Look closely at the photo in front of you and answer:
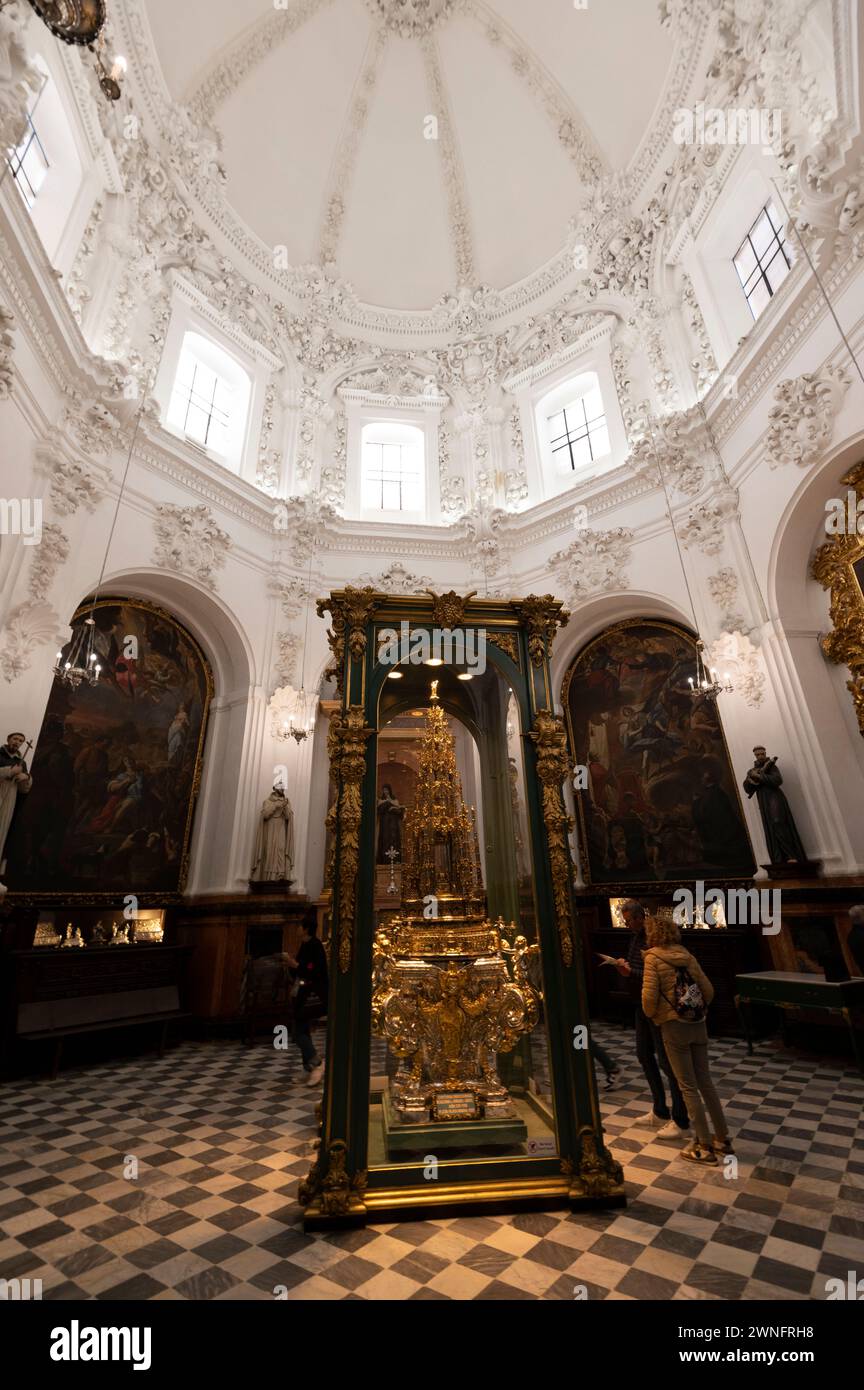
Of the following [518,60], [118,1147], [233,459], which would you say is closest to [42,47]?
[233,459]

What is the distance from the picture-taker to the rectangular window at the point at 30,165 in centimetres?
754

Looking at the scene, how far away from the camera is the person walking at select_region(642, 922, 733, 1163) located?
3.92m

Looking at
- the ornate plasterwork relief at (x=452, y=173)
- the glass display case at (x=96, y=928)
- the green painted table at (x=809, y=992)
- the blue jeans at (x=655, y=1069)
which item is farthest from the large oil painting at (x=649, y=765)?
the ornate plasterwork relief at (x=452, y=173)

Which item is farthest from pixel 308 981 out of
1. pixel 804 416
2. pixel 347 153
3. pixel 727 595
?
Result: pixel 347 153

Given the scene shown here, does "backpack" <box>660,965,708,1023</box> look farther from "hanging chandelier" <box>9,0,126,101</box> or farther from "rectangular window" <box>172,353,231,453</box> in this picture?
"rectangular window" <box>172,353,231,453</box>

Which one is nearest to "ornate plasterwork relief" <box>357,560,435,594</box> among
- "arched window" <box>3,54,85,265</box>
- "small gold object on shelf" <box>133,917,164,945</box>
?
"arched window" <box>3,54,85,265</box>

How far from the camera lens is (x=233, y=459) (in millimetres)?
11805

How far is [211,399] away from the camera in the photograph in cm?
1196

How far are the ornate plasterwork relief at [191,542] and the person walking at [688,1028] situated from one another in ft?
28.9

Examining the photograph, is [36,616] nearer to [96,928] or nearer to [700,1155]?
[96,928]

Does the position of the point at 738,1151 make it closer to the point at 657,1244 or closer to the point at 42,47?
the point at 657,1244

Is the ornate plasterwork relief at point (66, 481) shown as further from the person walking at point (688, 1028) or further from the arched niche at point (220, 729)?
the person walking at point (688, 1028)

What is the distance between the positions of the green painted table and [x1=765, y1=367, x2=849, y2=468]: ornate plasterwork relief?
6099mm

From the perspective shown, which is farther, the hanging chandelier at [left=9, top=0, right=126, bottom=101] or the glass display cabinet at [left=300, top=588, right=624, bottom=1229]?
the hanging chandelier at [left=9, top=0, right=126, bottom=101]
